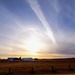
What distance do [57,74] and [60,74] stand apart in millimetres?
411

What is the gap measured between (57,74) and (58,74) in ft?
0.54

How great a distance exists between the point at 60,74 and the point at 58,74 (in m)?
0.27

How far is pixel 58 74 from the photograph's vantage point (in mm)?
21359

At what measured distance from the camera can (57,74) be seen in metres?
21.5

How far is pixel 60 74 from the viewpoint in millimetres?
21359
